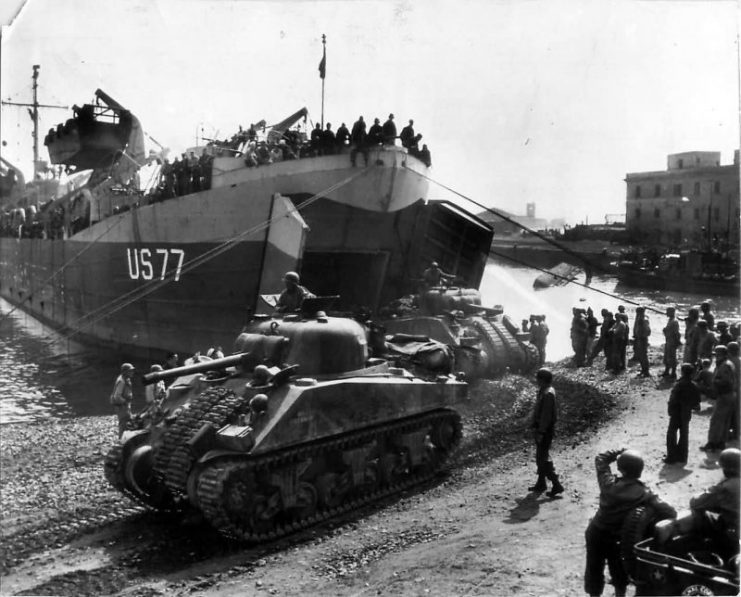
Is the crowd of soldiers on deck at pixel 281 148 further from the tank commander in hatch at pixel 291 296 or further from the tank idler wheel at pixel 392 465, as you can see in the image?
the tank idler wheel at pixel 392 465

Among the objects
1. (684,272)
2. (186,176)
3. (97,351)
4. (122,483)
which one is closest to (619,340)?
(684,272)

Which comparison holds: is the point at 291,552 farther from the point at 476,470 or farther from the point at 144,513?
the point at 476,470

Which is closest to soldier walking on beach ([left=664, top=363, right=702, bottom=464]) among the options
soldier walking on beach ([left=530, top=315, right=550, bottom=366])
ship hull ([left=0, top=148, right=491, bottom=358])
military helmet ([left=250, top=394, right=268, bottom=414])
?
military helmet ([left=250, top=394, right=268, bottom=414])

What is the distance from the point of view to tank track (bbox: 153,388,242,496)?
7.57m

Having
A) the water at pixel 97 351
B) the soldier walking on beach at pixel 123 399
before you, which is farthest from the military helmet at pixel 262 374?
the water at pixel 97 351

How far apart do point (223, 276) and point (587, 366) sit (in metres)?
9.13

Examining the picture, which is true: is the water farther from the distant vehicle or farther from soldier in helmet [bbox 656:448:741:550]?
soldier in helmet [bbox 656:448:741:550]

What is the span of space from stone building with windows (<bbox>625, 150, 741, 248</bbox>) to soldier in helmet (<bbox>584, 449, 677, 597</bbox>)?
401 centimetres

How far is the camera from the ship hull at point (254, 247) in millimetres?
17234

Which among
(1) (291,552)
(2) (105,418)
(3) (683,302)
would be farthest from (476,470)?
(3) (683,302)

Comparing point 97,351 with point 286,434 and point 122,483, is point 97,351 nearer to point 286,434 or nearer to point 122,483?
point 122,483

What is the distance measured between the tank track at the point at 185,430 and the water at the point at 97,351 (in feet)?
21.6

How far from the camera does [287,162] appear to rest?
17234 millimetres

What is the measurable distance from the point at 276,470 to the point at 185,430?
1.12 meters
